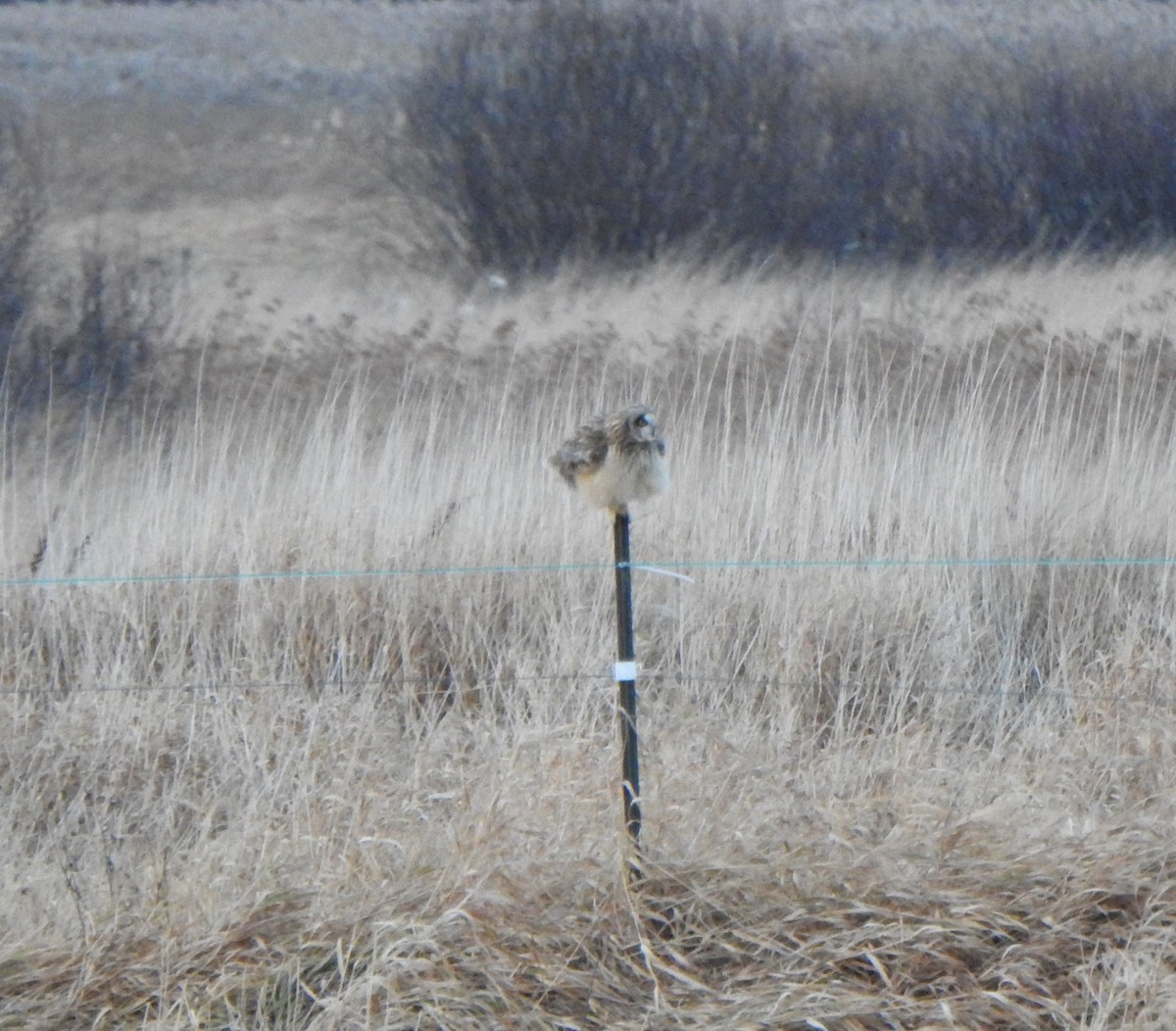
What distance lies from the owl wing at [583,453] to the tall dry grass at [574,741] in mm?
535

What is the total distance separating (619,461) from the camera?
2.23 m

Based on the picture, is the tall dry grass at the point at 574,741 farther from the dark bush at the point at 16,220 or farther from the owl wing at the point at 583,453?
the dark bush at the point at 16,220

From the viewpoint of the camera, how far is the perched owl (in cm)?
223

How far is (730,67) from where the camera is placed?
8.19 meters

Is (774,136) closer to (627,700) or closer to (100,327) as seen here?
(100,327)

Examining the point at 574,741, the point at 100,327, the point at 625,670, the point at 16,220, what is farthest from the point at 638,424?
the point at 16,220

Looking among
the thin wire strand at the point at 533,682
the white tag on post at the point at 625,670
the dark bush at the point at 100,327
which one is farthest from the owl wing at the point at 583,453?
the dark bush at the point at 100,327

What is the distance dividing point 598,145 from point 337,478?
4068 millimetres

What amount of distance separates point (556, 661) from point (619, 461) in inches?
61.2

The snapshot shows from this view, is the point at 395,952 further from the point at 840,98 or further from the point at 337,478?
the point at 840,98

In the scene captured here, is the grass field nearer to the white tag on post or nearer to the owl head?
the white tag on post

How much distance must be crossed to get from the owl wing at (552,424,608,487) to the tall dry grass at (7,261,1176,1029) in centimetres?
53

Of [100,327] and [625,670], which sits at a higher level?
[100,327]

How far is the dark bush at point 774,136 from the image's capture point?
7996 millimetres
